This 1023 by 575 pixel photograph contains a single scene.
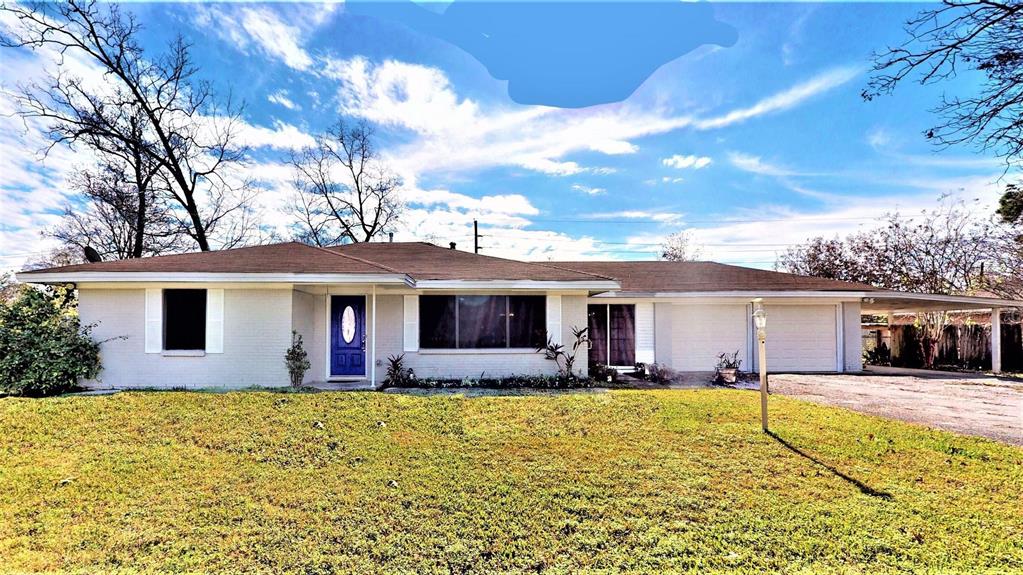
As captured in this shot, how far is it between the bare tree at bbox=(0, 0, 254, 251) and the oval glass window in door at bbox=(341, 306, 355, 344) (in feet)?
34.9

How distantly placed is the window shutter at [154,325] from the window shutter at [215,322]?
92 centimetres

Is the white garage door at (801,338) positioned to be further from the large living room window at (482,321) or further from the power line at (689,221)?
the large living room window at (482,321)

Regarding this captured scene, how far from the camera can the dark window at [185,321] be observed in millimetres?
9281

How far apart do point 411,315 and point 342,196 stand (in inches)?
633

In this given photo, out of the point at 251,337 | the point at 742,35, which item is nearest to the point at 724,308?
the point at 742,35

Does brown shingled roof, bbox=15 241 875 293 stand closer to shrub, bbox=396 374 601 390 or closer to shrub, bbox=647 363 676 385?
shrub, bbox=647 363 676 385

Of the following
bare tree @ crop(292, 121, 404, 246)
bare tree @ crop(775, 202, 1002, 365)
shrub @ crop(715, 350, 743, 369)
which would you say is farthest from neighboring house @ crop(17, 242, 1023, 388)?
bare tree @ crop(292, 121, 404, 246)

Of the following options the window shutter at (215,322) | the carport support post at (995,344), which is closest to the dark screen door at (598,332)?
the window shutter at (215,322)

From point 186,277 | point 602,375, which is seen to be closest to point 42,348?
point 186,277

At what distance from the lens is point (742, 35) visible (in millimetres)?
5199

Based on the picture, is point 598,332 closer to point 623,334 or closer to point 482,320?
point 623,334

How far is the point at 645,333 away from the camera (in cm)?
1334

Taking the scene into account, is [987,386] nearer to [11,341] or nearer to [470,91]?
[470,91]

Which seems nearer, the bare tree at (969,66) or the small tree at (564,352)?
the bare tree at (969,66)
